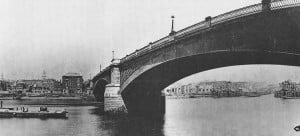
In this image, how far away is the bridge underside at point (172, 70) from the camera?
21.1m

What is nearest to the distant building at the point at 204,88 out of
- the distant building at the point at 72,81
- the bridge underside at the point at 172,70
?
the distant building at the point at 72,81

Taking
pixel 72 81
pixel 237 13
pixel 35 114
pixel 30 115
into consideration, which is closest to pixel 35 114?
pixel 35 114

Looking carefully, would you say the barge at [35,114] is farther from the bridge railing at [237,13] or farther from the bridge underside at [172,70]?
the bridge railing at [237,13]

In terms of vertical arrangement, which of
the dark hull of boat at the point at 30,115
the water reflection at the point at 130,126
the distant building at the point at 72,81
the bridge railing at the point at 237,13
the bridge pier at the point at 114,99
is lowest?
the water reflection at the point at 130,126

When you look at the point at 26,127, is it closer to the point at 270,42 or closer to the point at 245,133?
the point at 245,133

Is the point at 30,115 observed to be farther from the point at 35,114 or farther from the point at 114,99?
the point at 114,99

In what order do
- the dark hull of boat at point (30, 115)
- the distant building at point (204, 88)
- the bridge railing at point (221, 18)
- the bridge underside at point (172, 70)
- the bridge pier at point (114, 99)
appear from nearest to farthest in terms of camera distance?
the bridge railing at point (221, 18)
the bridge underside at point (172, 70)
the bridge pier at point (114, 99)
the dark hull of boat at point (30, 115)
the distant building at point (204, 88)

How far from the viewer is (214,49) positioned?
21.6 metres

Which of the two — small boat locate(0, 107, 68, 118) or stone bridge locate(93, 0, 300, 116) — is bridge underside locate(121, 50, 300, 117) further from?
small boat locate(0, 107, 68, 118)

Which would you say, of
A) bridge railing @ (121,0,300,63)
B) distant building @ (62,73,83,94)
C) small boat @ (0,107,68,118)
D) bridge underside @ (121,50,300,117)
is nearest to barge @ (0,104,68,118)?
small boat @ (0,107,68,118)

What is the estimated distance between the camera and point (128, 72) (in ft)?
107

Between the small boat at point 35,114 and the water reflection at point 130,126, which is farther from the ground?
the small boat at point 35,114

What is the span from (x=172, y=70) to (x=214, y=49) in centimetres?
838

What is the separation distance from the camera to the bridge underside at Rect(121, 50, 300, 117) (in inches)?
831
